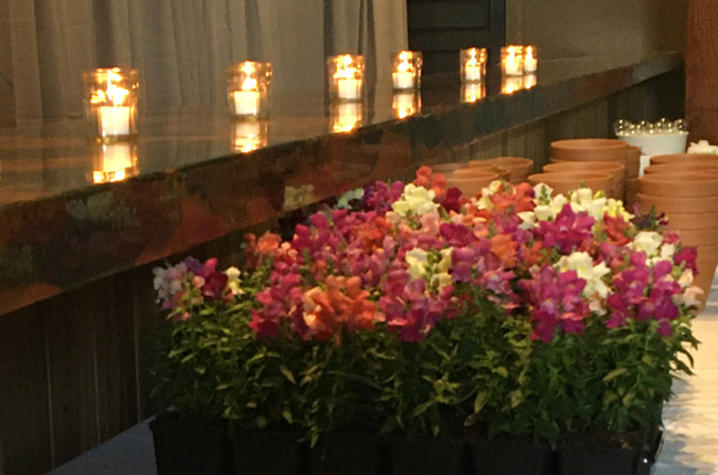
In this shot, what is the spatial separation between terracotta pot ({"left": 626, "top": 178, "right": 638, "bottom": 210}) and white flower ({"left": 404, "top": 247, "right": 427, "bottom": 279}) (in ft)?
3.42

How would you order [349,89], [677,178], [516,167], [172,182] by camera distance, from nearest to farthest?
1. [172,182]
2. [349,89]
3. [677,178]
4. [516,167]

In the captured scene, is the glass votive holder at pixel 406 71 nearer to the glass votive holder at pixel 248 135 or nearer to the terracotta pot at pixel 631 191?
the terracotta pot at pixel 631 191

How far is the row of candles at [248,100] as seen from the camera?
4.22 ft

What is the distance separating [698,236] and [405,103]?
1.98 feet

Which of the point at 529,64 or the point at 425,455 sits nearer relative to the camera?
the point at 425,455

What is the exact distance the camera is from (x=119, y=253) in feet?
3.07

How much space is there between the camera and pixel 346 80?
2.04 metres

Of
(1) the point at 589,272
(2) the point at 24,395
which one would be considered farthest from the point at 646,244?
(2) the point at 24,395

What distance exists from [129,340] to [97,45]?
238 centimetres

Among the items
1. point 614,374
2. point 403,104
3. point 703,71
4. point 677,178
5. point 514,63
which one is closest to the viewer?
point 614,374

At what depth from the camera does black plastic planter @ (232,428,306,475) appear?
1.31 metres

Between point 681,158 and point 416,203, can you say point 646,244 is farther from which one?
point 681,158

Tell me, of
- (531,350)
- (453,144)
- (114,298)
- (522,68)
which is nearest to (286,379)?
(531,350)

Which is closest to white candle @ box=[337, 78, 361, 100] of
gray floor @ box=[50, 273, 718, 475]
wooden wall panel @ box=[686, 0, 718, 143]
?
gray floor @ box=[50, 273, 718, 475]
